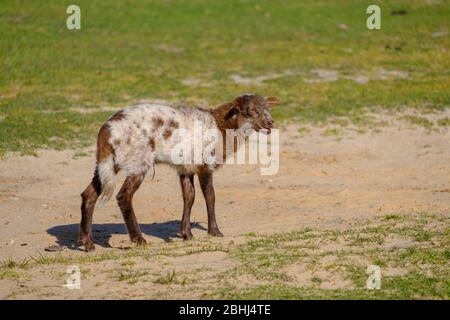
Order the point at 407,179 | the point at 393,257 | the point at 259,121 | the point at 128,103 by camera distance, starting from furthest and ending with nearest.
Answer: the point at 128,103
the point at 407,179
the point at 259,121
the point at 393,257

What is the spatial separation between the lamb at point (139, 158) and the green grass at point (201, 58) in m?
5.37

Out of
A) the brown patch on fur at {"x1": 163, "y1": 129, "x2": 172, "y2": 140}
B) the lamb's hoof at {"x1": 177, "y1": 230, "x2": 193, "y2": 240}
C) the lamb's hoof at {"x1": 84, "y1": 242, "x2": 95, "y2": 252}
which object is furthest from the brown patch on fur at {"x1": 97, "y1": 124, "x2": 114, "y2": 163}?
the lamb's hoof at {"x1": 177, "y1": 230, "x2": 193, "y2": 240}

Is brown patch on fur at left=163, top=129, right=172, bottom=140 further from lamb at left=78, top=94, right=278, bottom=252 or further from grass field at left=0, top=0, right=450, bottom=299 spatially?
grass field at left=0, top=0, right=450, bottom=299

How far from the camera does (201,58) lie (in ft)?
85.0

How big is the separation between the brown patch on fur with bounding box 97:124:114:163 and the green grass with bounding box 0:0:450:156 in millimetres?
5526

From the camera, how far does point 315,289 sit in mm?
8586

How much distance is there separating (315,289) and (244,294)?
73cm

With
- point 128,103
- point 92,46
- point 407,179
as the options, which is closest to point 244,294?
point 407,179

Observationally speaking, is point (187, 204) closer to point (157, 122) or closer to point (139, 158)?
point (139, 158)

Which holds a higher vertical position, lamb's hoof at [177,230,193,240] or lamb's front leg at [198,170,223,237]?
lamb's front leg at [198,170,223,237]

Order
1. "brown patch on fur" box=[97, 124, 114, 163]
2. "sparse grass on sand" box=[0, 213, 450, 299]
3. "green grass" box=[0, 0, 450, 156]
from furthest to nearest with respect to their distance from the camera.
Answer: "green grass" box=[0, 0, 450, 156] < "brown patch on fur" box=[97, 124, 114, 163] < "sparse grass on sand" box=[0, 213, 450, 299]

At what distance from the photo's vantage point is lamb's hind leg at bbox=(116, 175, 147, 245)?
11047 mm

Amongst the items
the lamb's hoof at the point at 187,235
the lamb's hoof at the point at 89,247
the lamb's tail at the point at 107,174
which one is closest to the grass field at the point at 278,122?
the lamb's hoof at the point at 89,247
